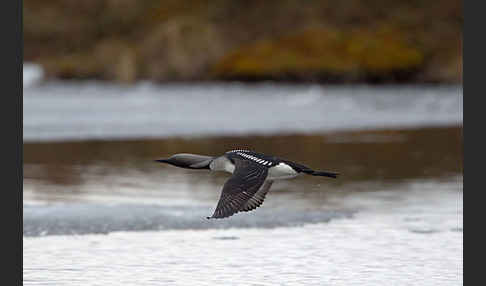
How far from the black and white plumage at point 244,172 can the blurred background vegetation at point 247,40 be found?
36.9 m

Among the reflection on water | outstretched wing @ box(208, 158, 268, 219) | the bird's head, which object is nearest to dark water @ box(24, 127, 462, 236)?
the reflection on water

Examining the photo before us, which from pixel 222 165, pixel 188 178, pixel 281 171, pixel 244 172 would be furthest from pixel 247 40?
pixel 244 172

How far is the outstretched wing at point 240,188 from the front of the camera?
28.9 ft

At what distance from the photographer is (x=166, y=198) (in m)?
14.2

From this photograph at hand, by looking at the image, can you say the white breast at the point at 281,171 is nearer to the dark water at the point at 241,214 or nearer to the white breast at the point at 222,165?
the white breast at the point at 222,165

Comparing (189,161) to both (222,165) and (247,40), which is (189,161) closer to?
(222,165)

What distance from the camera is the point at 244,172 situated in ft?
30.7

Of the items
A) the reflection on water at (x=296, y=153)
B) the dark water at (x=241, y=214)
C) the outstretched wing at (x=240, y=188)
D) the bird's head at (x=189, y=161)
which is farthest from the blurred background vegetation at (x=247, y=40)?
the outstretched wing at (x=240, y=188)

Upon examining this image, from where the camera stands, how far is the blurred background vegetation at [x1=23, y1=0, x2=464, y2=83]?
Answer: 49.5m

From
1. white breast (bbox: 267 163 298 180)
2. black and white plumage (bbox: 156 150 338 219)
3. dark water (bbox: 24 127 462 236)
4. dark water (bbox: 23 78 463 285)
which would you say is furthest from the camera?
dark water (bbox: 24 127 462 236)

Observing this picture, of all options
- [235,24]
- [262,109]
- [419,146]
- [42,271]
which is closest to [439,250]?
[42,271]

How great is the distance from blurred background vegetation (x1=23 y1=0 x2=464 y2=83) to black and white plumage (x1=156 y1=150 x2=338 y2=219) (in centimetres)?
3691

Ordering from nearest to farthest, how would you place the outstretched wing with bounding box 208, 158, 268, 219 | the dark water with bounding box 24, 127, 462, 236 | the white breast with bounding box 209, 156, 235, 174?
the outstretched wing with bounding box 208, 158, 268, 219, the white breast with bounding box 209, 156, 235, 174, the dark water with bounding box 24, 127, 462, 236

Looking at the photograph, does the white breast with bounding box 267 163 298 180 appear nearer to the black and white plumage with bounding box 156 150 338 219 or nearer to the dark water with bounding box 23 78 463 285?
the black and white plumage with bounding box 156 150 338 219
